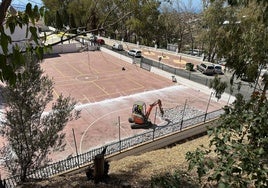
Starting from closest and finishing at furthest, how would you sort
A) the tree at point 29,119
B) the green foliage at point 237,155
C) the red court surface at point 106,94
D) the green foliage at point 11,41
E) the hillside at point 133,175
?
1. the green foliage at point 11,41
2. the green foliage at point 237,155
3. the tree at point 29,119
4. the hillside at point 133,175
5. the red court surface at point 106,94

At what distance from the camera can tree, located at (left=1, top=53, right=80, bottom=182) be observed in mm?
7203

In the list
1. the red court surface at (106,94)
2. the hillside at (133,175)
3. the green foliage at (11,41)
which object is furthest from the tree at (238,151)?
the red court surface at (106,94)

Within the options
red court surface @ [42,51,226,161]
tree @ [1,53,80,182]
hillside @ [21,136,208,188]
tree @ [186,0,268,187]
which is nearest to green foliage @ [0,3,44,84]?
tree @ [186,0,268,187]

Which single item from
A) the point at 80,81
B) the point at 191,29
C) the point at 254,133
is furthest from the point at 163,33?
the point at 254,133

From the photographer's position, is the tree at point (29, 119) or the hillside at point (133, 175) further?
the hillside at point (133, 175)

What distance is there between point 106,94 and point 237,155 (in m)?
20.2

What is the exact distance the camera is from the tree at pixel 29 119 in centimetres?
720

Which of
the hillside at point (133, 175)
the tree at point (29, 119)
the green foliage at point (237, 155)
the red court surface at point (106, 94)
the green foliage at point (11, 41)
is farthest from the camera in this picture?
the red court surface at point (106, 94)

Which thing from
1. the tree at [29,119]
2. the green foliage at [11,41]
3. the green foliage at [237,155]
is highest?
the green foliage at [11,41]

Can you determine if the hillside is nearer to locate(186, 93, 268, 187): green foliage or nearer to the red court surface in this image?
locate(186, 93, 268, 187): green foliage

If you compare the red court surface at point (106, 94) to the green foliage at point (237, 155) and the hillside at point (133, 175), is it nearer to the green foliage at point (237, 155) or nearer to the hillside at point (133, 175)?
the hillside at point (133, 175)

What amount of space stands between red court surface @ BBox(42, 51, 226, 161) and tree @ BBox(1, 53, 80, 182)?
4244mm

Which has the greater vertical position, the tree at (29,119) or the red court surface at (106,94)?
the tree at (29,119)

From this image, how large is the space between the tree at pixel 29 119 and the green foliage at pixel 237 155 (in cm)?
557
